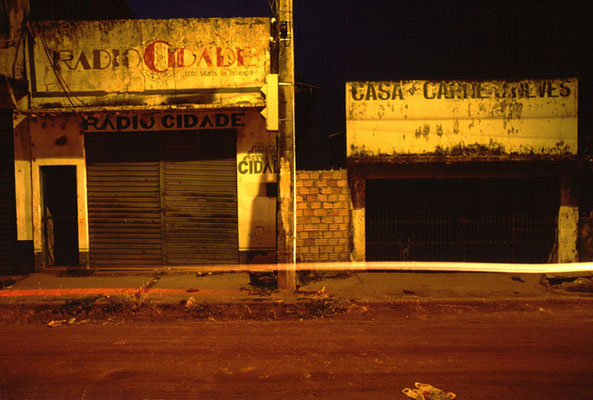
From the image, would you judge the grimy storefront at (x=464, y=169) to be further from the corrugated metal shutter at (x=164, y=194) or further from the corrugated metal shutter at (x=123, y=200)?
the corrugated metal shutter at (x=123, y=200)

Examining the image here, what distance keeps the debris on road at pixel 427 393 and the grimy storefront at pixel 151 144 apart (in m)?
5.87

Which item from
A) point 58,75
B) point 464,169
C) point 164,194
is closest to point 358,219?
point 464,169

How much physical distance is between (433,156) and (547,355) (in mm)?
5242

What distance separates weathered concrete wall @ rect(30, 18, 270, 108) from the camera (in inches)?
366

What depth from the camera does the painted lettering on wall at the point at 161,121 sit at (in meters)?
9.37

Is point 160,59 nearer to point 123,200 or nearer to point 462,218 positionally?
point 123,200

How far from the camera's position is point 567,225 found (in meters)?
9.34

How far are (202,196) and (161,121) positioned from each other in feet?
6.71

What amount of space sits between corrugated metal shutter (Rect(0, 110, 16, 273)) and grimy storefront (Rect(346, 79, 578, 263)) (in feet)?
26.4

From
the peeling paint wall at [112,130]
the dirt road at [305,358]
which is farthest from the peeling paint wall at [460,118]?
the dirt road at [305,358]

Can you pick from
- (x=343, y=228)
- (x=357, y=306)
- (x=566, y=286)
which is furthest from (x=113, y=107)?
(x=566, y=286)

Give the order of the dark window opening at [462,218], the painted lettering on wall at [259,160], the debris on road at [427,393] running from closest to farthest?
1. the debris on road at [427,393]
2. the painted lettering on wall at [259,160]
3. the dark window opening at [462,218]

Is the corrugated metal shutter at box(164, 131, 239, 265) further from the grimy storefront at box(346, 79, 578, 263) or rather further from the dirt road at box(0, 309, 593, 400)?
the dirt road at box(0, 309, 593, 400)

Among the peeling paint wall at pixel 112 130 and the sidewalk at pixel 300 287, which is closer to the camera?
the sidewalk at pixel 300 287
